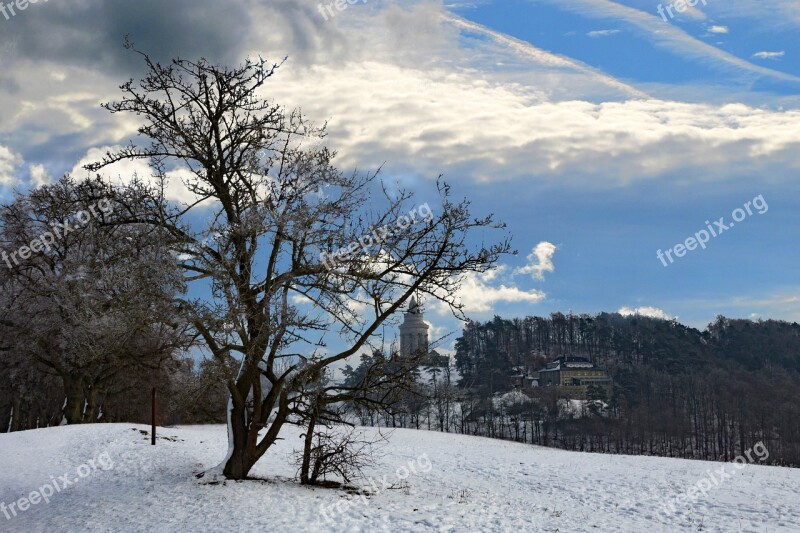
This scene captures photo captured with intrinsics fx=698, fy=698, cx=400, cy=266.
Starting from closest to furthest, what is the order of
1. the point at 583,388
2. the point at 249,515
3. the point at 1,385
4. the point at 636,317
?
the point at 249,515, the point at 1,385, the point at 583,388, the point at 636,317

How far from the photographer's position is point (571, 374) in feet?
517

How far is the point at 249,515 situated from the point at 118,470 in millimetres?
9417

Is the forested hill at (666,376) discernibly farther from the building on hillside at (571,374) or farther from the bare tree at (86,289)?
the bare tree at (86,289)

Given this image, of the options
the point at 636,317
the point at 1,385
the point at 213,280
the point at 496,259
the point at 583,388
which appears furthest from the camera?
the point at 636,317

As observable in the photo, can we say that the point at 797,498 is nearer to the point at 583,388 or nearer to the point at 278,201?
the point at 278,201

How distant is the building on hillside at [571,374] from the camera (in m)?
152

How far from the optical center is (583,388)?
486ft

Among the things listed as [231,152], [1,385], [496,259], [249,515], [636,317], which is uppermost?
[636,317]

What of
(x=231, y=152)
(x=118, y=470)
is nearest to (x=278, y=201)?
(x=231, y=152)

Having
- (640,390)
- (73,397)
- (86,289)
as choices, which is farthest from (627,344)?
(86,289)

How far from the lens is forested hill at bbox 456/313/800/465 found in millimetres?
104000

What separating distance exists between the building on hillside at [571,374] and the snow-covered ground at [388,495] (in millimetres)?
127778

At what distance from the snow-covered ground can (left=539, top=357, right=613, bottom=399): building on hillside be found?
419 ft

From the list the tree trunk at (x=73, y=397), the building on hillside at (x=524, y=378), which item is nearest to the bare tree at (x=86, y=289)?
the tree trunk at (x=73, y=397)
